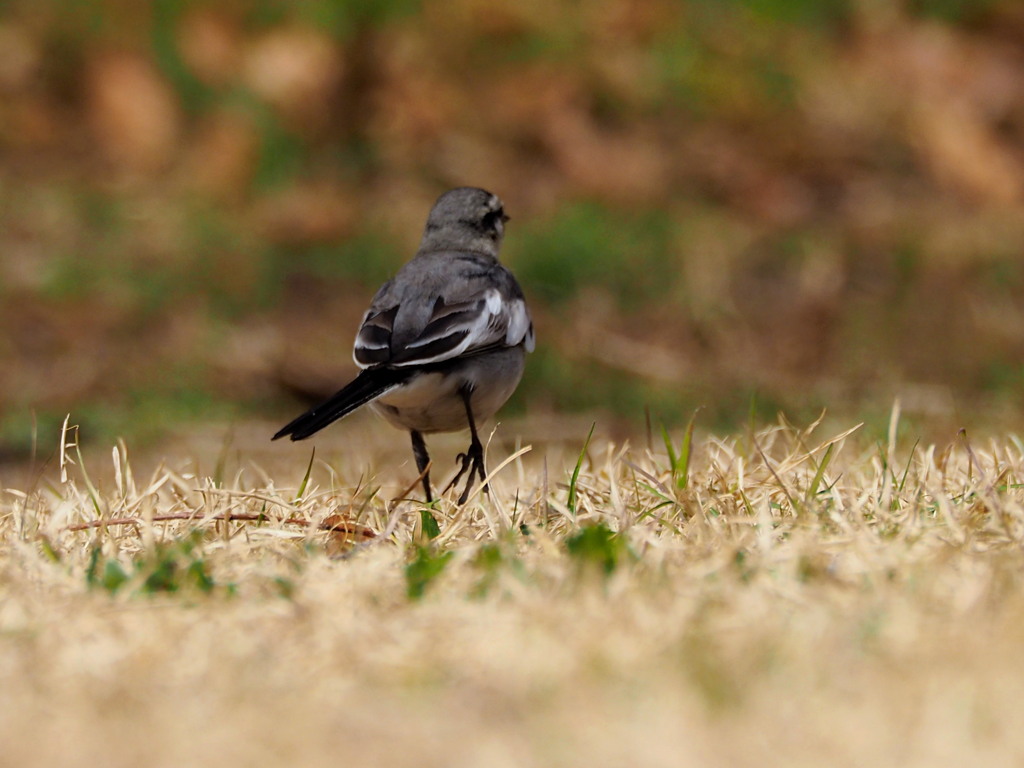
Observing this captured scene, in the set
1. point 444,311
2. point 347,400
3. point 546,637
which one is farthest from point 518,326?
point 546,637

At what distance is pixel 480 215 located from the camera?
218 inches

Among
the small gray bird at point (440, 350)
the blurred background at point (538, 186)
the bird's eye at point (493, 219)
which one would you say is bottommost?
the small gray bird at point (440, 350)

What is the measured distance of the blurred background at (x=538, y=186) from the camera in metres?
8.55

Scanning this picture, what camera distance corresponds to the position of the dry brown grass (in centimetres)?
217

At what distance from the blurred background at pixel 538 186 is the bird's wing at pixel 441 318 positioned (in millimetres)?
3208

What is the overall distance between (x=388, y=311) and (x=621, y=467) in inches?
36.7

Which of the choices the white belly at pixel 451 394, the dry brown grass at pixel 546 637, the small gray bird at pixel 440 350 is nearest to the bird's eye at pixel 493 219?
the small gray bird at pixel 440 350

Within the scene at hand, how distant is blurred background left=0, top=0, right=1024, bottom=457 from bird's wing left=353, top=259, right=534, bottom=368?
10.5ft

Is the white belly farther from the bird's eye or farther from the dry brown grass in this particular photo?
the bird's eye

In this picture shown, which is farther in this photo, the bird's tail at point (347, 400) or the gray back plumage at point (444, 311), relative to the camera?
the gray back plumage at point (444, 311)

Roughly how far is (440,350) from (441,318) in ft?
0.52

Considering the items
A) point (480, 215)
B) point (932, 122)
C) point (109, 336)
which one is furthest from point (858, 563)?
point (932, 122)

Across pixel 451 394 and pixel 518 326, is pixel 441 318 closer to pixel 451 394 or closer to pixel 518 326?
pixel 451 394

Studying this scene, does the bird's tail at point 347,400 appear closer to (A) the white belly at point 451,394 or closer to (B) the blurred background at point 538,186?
(A) the white belly at point 451,394
